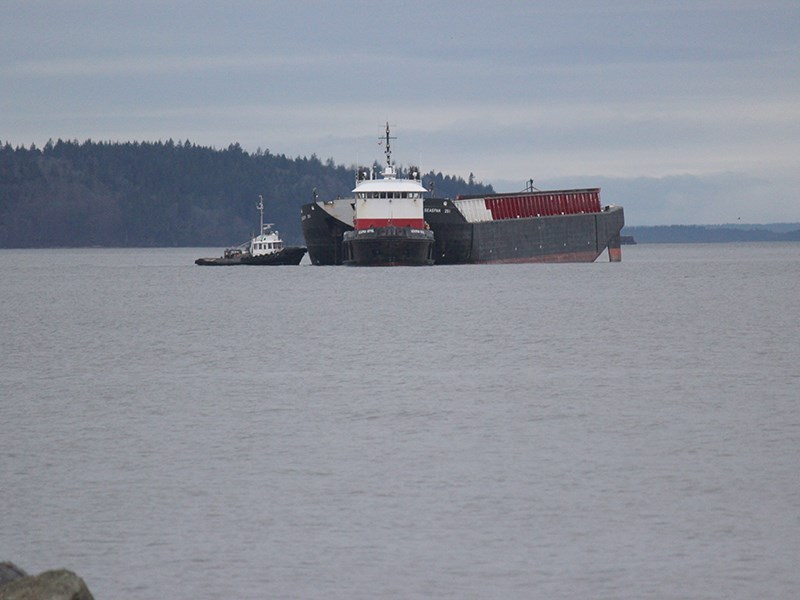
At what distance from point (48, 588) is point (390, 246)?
240 ft

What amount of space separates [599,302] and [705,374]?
106 ft

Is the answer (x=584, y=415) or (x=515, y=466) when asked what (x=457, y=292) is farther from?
(x=515, y=466)

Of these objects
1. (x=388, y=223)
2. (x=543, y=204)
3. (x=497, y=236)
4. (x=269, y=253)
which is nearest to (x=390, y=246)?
(x=388, y=223)

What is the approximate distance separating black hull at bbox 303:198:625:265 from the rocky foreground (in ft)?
251

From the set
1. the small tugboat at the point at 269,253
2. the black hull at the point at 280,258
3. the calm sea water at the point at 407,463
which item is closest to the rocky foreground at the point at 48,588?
the calm sea water at the point at 407,463

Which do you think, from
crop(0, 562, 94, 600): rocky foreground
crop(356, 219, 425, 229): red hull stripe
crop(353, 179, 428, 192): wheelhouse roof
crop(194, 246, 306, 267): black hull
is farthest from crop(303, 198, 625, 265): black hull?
crop(0, 562, 94, 600): rocky foreground

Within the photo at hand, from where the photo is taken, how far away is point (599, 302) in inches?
2638

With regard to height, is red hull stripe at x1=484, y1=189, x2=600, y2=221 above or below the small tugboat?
above

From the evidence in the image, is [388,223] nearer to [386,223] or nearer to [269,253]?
[386,223]

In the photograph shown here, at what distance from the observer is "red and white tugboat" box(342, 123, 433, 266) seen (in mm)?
85000

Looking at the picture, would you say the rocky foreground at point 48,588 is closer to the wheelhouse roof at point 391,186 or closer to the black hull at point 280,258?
the wheelhouse roof at point 391,186

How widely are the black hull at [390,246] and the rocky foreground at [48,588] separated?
7198 centimetres

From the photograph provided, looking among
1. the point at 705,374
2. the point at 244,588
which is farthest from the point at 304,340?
the point at 244,588

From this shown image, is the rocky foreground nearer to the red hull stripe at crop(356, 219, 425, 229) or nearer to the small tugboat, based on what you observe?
the red hull stripe at crop(356, 219, 425, 229)
